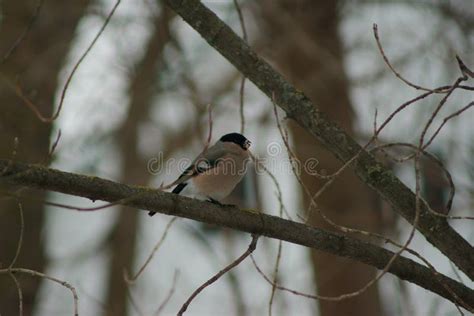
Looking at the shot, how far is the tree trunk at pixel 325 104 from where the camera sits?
5.95 m

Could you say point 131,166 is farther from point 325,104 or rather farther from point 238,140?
point 238,140

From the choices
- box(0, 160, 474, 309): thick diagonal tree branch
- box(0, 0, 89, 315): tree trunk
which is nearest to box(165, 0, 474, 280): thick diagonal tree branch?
box(0, 160, 474, 309): thick diagonal tree branch

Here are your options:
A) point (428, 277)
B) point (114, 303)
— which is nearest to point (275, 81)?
point (428, 277)

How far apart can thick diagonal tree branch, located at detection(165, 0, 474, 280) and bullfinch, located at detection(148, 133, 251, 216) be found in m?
1.00

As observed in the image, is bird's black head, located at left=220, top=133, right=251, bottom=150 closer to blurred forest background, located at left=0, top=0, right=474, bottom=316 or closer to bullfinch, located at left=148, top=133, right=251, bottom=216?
bullfinch, located at left=148, top=133, right=251, bottom=216

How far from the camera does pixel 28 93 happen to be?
219 inches

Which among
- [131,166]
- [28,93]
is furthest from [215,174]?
[131,166]

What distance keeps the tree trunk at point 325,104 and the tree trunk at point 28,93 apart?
1.90 metres

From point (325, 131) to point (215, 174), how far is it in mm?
1246

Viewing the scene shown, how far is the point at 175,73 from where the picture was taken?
6605 mm

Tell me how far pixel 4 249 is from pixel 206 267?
17.6 ft

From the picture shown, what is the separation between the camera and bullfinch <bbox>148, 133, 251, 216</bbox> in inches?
159

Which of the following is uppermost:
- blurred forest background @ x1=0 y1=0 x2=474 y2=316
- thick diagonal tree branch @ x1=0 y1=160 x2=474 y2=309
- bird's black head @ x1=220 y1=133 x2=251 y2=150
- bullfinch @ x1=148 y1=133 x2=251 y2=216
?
blurred forest background @ x1=0 y1=0 x2=474 y2=316

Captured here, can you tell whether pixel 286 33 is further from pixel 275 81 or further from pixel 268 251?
pixel 275 81
